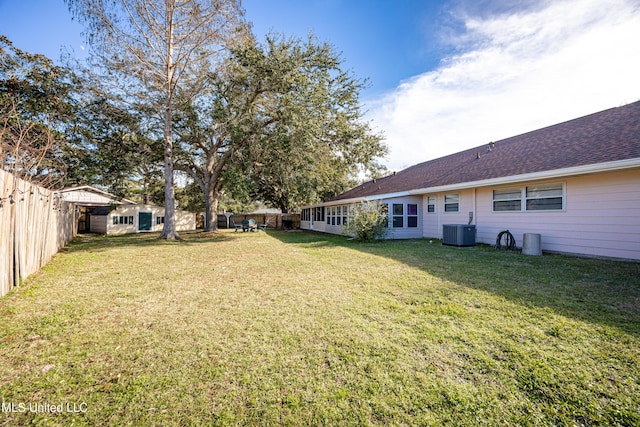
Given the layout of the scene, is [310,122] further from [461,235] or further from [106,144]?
[106,144]

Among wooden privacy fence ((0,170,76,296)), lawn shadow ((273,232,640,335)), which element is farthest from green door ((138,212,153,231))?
lawn shadow ((273,232,640,335))

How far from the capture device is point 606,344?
2.77 m

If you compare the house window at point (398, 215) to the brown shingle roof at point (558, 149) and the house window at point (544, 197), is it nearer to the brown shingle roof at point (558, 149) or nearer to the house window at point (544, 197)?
the brown shingle roof at point (558, 149)

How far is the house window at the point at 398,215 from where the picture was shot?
13062 millimetres

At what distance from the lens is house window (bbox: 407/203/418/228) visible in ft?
43.7

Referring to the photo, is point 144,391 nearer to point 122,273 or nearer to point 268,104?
point 122,273

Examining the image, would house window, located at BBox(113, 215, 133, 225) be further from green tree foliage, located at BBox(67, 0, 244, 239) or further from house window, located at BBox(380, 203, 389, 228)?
house window, located at BBox(380, 203, 389, 228)

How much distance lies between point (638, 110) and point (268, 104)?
14.3 m

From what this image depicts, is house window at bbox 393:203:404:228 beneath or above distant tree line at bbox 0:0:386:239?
beneath

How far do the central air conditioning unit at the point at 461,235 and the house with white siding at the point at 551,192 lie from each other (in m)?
0.68

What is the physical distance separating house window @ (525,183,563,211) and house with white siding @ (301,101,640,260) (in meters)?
0.03

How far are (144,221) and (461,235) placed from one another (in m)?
21.9

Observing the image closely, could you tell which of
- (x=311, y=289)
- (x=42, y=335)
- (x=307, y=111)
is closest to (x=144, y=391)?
(x=42, y=335)

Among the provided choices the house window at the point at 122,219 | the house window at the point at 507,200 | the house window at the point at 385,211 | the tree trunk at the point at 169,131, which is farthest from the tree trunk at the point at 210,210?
the house window at the point at 507,200
